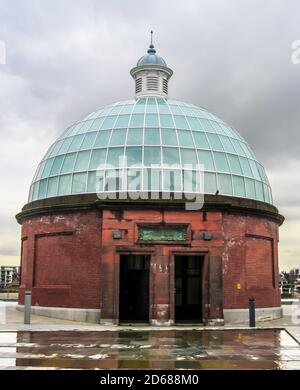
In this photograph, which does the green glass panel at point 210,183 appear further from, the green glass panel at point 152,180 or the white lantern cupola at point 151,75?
the white lantern cupola at point 151,75

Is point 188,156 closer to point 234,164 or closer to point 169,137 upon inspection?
point 169,137

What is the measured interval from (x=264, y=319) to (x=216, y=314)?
4.09 metres

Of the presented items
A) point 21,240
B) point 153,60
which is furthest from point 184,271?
point 153,60

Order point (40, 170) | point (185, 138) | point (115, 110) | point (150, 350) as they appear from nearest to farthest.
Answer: point (150, 350) → point (185, 138) → point (115, 110) → point (40, 170)

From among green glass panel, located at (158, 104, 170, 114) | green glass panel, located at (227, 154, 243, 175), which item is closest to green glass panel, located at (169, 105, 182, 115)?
green glass panel, located at (158, 104, 170, 114)

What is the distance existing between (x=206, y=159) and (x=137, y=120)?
4283 millimetres

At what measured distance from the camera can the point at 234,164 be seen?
2631 centimetres

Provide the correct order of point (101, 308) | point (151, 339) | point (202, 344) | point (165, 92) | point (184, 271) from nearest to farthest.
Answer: point (202, 344) → point (151, 339) → point (101, 308) → point (184, 271) → point (165, 92)

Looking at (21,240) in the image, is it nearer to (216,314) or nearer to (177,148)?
(177,148)

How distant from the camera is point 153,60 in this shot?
3191 cm

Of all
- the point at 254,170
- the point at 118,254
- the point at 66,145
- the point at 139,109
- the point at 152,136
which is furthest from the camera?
the point at 139,109

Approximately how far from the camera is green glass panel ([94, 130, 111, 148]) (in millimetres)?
25609

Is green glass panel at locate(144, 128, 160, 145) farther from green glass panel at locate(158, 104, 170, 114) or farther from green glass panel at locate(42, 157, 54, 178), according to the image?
green glass panel at locate(42, 157, 54, 178)

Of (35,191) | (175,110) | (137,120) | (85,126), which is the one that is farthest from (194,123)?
(35,191)
